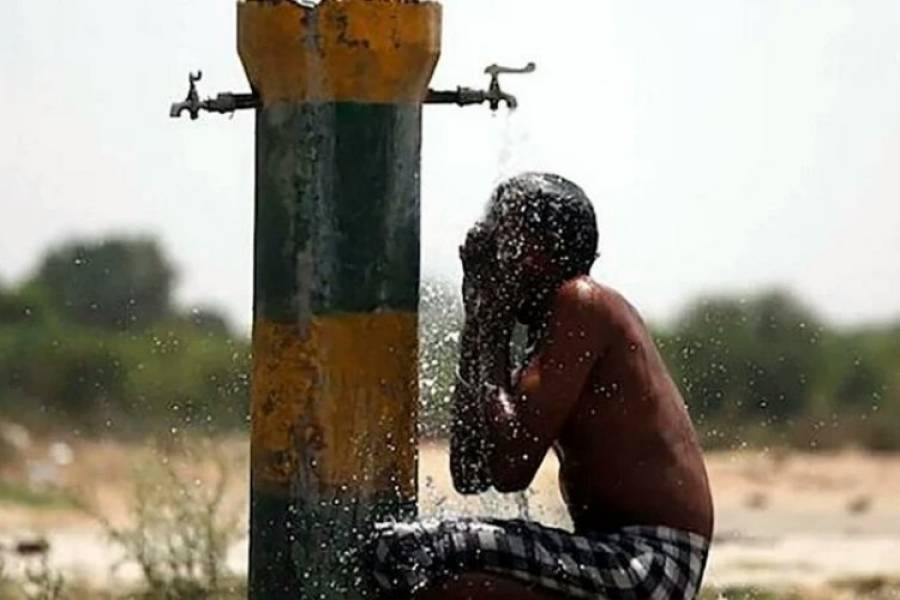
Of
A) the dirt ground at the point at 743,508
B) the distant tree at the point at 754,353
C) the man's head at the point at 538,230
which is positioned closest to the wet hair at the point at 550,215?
the man's head at the point at 538,230

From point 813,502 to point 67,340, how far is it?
7.07 m

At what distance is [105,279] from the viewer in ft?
92.3

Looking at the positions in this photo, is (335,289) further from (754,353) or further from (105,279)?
(105,279)

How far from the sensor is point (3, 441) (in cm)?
2495

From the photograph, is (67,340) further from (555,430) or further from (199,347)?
(555,430)

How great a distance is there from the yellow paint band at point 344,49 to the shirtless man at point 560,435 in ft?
1.08

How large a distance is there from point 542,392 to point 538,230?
368 millimetres

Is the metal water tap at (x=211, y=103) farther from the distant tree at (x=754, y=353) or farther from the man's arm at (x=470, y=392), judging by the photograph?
the distant tree at (x=754, y=353)

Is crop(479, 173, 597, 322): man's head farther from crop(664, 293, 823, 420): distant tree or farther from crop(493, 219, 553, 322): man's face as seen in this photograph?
crop(664, 293, 823, 420): distant tree

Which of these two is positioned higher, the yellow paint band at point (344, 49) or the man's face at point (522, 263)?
the yellow paint band at point (344, 49)

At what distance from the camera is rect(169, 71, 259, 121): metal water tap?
6117 mm

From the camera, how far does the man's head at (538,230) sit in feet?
19.6

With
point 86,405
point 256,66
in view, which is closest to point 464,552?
point 256,66

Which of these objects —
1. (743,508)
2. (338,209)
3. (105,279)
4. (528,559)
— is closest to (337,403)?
(338,209)
